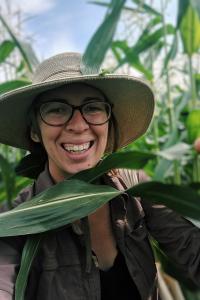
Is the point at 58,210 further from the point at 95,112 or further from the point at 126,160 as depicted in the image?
the point at 95,112

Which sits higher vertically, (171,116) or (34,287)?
(171,116)

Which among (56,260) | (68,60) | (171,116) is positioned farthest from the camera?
(171,116)

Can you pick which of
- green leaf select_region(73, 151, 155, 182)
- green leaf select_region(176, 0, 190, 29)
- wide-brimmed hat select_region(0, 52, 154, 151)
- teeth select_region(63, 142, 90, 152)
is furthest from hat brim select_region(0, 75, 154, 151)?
green leaf select_region(176, 0, 190, 29)

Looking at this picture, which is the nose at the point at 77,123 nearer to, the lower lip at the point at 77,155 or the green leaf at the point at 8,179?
the lower lip at the point at 77,155

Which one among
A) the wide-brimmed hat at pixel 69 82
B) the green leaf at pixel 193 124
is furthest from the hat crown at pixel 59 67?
the green leaf at pixel 193 124

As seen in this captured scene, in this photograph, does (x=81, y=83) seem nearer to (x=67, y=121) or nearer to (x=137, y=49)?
(x=67, y=121)

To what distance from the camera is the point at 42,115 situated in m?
0.84

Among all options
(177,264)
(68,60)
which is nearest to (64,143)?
(68,60)

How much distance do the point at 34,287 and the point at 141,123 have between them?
1.46 ft

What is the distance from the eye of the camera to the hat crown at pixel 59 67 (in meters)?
0.85

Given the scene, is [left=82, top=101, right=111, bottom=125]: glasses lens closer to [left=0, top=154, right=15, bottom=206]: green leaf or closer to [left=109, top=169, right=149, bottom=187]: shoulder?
[left=109, top=169, right=149, bottom=187]: shoulder

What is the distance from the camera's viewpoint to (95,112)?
832 mm

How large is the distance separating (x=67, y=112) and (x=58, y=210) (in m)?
0.23

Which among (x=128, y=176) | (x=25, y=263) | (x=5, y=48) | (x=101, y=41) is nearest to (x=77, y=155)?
(x=128, y=176)
